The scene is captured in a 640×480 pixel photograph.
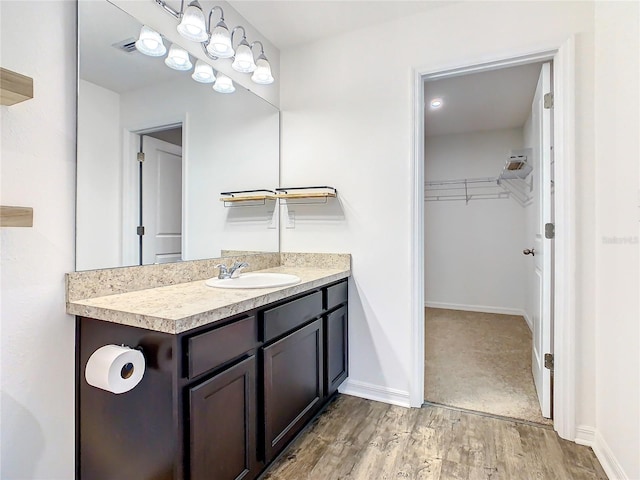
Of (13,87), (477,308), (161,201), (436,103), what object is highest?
(436,103)

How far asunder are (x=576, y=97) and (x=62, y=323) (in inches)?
99.3

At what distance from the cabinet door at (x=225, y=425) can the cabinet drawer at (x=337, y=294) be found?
70 centimetres

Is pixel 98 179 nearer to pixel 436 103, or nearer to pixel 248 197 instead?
pixel 248 197

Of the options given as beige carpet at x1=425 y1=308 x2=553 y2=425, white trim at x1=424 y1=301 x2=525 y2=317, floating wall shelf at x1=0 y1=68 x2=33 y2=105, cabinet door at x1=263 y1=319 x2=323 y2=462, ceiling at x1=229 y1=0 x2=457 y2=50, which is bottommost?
beige carpet at x1=425 y1=308 x2=553 y2=425

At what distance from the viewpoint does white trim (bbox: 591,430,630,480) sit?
1409 millimetres

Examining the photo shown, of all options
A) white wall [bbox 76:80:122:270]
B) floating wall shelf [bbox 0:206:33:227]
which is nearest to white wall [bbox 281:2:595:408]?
white wall [bbox 76:80:122:270]

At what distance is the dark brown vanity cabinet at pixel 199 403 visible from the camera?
3.47ft

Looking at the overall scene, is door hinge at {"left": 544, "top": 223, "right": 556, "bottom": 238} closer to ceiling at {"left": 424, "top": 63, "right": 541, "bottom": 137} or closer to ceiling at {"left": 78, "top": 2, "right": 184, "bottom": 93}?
ceiling at {"left": 424, "top": 63, "right": 541, "bottom": 137}

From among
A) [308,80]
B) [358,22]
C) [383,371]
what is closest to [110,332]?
[383,371]

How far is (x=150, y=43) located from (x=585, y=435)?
9.39 ft

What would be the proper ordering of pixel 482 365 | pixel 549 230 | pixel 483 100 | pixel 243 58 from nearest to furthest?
1. pixel 549 230
2. pixel 243 58
3. pixel 482 365
4. pixel 483 100

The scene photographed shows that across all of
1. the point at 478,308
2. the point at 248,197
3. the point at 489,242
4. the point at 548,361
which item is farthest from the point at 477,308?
the point at 248,197

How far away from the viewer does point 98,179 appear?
1.38m

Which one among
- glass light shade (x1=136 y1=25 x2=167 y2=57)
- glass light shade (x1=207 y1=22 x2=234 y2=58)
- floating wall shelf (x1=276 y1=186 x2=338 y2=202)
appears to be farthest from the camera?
floating wall shelf (x1=276 y1=186 x2=338 y2=202)
